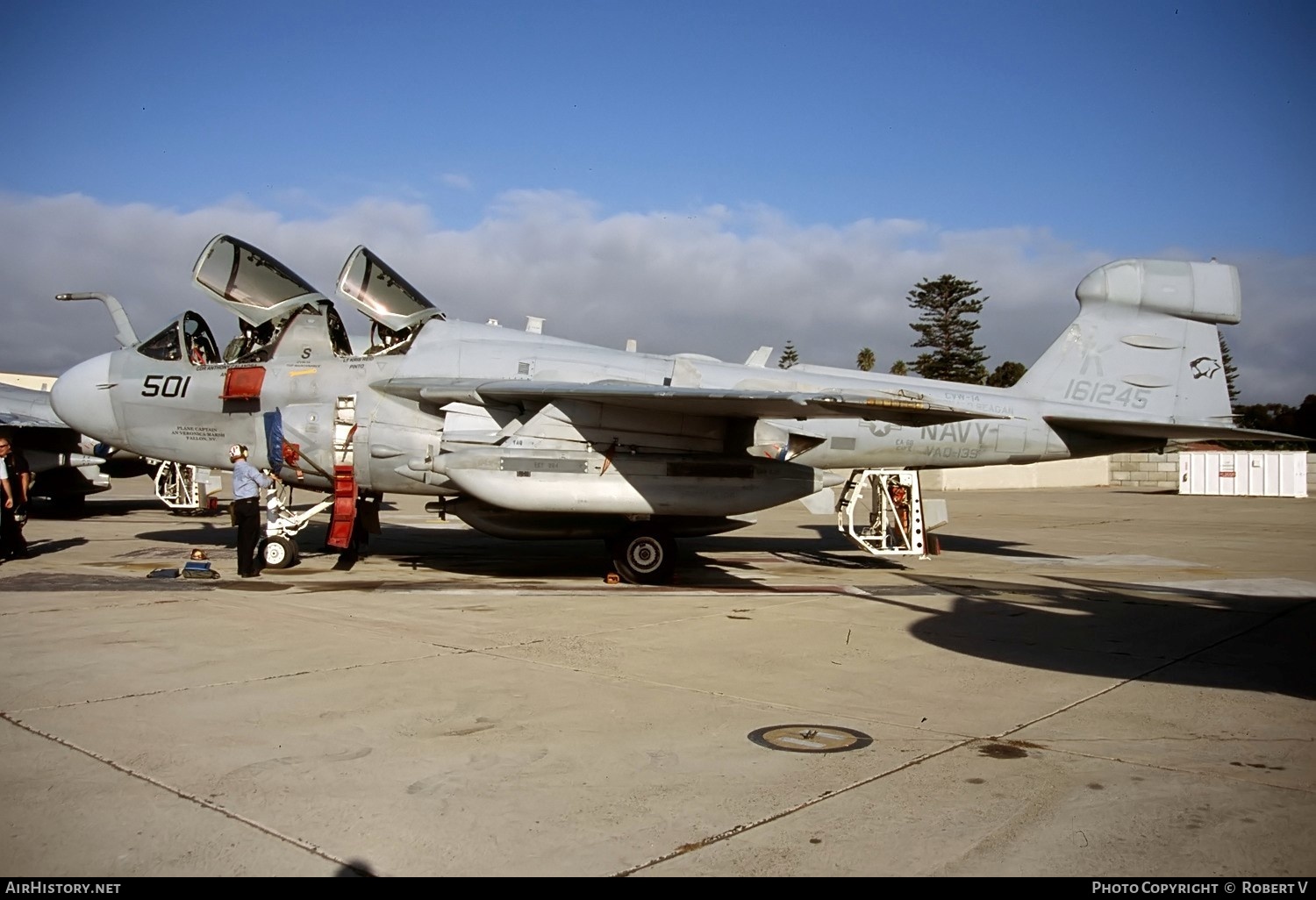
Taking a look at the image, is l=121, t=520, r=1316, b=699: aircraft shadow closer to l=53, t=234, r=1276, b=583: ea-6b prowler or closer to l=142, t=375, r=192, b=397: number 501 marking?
l=53, t=234, r=1276, b=583: ea-6b prowler

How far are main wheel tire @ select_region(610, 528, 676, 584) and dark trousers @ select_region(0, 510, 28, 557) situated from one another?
7.48m

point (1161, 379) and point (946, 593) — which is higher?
point (1161, 379)

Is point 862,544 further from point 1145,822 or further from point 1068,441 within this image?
point 1145,822

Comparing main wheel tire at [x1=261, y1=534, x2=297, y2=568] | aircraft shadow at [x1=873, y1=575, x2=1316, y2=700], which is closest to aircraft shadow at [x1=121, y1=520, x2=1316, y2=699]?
aircraft shadow at [x1=873, y1=575, x2=1316, y2=700]

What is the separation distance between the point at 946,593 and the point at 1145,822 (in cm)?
643

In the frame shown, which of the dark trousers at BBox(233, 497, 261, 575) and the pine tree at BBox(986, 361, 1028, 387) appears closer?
the dark trousers at BBox(233, 497, 261, 575)

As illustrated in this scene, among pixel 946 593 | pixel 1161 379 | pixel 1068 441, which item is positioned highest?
pixel 1161 379

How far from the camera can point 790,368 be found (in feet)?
41.9

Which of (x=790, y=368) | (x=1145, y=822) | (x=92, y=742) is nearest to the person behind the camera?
(x=1145, y=822)

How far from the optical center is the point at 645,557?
10789 mm

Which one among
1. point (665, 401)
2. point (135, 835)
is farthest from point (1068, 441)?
point (135, 835)

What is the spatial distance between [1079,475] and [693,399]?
4293 cm

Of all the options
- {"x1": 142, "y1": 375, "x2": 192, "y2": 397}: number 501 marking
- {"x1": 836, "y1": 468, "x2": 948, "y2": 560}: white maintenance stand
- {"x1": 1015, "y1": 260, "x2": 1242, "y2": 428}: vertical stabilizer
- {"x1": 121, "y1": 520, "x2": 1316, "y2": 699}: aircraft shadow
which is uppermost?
{"x1": 1015, "y1": 260, "x2": 1242, "y2": 428}: vertical stabilizer

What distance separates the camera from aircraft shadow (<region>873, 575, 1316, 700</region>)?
617cm
